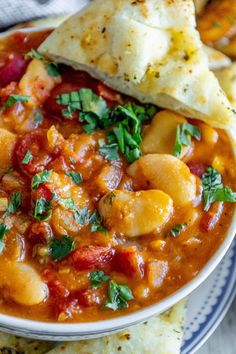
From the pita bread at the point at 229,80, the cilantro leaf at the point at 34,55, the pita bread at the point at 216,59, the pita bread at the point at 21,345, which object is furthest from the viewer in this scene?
the pita bread at the point at 216,59

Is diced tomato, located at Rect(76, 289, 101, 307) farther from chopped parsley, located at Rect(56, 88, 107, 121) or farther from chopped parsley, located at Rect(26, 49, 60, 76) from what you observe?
chopped parsley, located at Rect(26, 49, 60, 76)

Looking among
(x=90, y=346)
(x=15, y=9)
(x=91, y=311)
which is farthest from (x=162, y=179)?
(x=15, y=9)

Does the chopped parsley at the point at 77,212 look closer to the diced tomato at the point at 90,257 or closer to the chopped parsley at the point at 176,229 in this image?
the diced tomato at the point at 90,257

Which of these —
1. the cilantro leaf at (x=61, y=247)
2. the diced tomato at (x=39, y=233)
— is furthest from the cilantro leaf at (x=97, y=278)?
the diced tomato at (x=39, y=233)

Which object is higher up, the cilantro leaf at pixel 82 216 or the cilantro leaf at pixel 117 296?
the cilantro leaf at pixel 82 216

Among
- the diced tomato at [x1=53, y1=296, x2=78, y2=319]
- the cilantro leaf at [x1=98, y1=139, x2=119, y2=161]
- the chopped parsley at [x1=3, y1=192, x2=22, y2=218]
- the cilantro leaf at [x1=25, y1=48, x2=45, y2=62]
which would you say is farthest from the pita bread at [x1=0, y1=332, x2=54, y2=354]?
the cilantro leaf at [x1=25, y1=48, x2=45, y2=62]

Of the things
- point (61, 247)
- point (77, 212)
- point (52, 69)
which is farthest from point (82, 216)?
point (52, 69)

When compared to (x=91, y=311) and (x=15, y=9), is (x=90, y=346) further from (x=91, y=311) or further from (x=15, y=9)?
(x=15, y=9)
